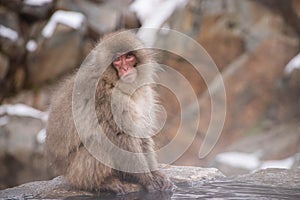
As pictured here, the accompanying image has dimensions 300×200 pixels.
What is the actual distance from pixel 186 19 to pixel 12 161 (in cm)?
350

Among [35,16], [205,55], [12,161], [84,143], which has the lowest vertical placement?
[84,143]

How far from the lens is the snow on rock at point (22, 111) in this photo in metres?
8.34

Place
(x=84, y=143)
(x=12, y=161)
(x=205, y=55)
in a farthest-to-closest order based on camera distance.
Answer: (x=205, y=55), (x=12, y=161), (x=84, y=143)

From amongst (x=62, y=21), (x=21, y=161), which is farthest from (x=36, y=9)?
(x=21, y=161)

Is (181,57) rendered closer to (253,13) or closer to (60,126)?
(253,13)

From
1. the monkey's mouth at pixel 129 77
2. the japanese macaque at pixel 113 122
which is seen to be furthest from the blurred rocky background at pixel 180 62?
the monkey's mouth at pixel 129 77

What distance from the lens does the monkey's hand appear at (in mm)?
3188

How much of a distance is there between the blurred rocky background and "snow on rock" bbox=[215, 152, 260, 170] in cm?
17

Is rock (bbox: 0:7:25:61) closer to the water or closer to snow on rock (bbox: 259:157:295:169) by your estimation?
snow on rock (bbox: 259:157:295:169)

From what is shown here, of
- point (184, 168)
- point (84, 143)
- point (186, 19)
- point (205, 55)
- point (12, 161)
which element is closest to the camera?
point (84, 143)

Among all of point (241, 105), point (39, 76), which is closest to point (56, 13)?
point (39, 76)

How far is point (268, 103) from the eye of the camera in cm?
797

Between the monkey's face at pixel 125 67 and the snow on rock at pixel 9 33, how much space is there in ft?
20.3

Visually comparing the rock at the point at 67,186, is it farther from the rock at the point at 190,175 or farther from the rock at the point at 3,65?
the rock at the point at 3,65
